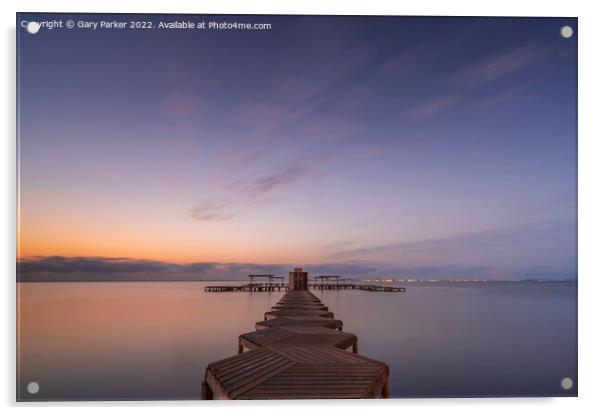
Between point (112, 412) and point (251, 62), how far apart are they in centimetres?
279

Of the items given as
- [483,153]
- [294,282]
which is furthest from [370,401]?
[294,282]

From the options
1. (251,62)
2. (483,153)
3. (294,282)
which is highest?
(251,62)

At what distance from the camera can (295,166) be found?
3873mm

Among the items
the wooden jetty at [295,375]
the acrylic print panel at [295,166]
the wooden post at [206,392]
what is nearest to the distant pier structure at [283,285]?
the acrylic print panel at [295,166]

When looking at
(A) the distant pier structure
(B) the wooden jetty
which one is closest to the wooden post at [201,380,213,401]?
(B) the wooden jetty

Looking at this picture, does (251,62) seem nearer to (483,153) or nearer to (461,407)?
(483,153)

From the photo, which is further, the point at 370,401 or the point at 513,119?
the point at 513,119

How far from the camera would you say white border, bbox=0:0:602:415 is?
9.73 ft

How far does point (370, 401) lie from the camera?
9.51ft

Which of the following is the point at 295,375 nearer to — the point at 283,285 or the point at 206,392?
the point at 206,392
